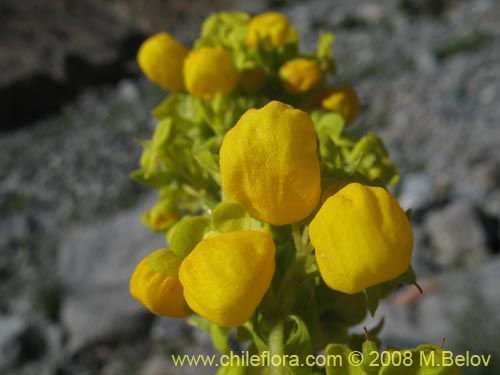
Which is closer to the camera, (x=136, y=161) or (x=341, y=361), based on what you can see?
(x=341, y=361)

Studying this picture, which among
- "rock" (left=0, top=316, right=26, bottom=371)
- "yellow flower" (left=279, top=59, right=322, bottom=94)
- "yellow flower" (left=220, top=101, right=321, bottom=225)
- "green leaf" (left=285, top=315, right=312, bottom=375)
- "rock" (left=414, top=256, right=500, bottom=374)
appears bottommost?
"rock" (left=414, top=256, right=500, bottom=374)

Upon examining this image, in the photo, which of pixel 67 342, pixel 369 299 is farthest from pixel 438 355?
pixel 67 342

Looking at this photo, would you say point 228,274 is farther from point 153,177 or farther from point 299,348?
point 153,177

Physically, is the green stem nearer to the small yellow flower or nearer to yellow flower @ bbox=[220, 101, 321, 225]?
yellow flower @ bbox=[220, 101, 321, 225]

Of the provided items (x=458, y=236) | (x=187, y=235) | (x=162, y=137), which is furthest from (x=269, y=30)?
(x=458, y=236)

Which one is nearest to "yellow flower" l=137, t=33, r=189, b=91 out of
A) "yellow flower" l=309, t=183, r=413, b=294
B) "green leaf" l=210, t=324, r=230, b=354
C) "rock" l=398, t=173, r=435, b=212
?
"green leaf" l=210, t=324, r=230, b=354

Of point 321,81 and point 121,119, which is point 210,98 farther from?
point 121,119

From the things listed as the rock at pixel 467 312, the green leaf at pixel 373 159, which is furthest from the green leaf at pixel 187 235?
the rock at pixel 467 312
